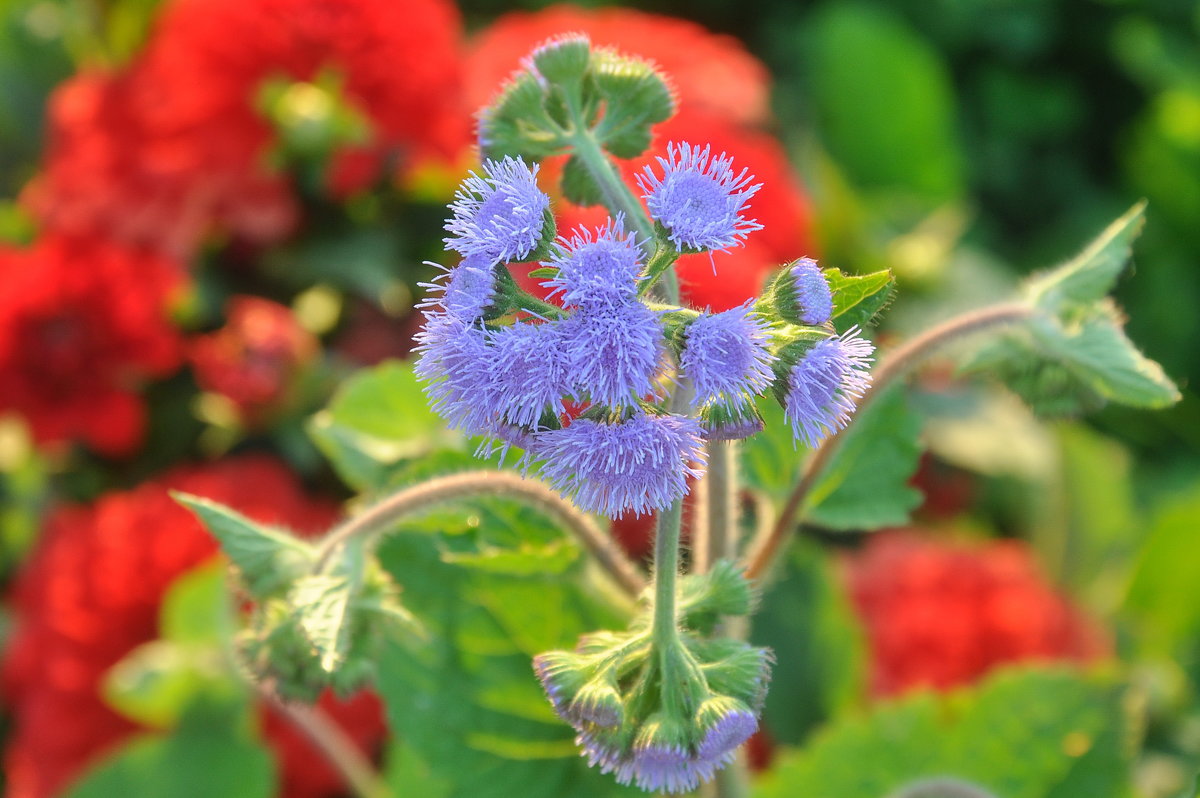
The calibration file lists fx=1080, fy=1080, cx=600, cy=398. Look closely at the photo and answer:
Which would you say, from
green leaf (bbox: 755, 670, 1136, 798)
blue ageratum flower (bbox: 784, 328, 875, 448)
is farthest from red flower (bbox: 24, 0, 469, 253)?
blue ageratum flower (bbox: 784, 328, 875, 448)

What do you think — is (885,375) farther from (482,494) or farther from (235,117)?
(235,117)

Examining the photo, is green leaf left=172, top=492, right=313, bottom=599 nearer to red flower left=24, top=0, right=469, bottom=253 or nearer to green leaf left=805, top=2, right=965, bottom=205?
red flower left=24, top=0, right=469, bottom=253

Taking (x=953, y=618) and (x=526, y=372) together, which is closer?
A: (x=526, y=372)

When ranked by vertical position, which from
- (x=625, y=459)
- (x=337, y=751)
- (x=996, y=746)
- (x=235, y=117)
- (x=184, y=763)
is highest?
(x=625, y=459)

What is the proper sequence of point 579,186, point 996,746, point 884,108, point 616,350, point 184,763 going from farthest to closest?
point 884,108
point 184,763
point 996,746
point 579,186
point 616,350

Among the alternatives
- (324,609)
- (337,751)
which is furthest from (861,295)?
(337,751)

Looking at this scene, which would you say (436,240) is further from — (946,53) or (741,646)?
(946,53)

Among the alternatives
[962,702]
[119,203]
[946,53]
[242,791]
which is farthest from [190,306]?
[946,53]
